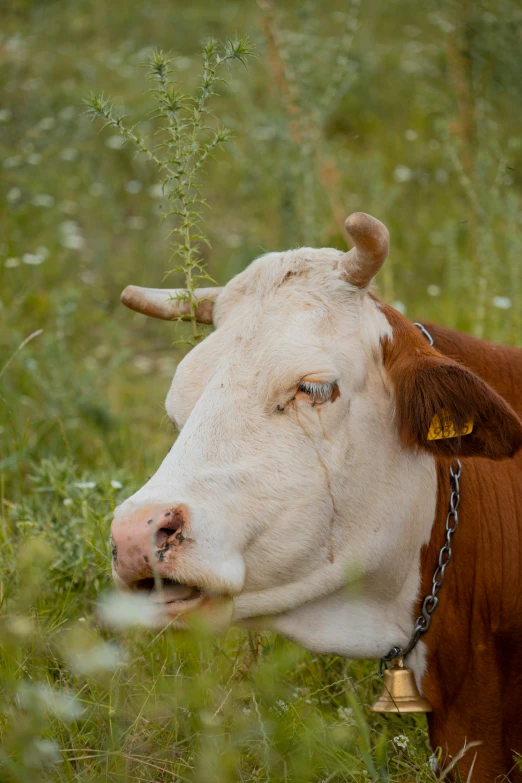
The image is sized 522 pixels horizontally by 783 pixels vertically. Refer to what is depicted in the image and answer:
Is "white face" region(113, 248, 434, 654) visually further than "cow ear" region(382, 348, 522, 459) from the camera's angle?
No

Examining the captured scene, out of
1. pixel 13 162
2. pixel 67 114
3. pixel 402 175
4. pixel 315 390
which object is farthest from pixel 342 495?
pixel 67 114

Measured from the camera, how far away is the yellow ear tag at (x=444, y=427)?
98.3 inches

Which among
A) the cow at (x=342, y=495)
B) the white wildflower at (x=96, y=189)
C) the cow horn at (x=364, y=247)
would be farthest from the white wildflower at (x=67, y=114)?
the cow horn at (x=364, y=247)

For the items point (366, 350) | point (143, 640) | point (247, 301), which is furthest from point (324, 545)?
point (143, 640)

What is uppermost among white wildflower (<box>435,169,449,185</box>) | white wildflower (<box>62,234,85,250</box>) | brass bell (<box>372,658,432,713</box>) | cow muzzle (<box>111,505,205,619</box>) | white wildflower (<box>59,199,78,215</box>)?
cow muzzle (<box>111,505,205,619</box>)

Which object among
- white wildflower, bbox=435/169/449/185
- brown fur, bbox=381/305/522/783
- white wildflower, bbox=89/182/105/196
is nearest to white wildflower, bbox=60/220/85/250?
white wildflower, bbox=89/182/105/196

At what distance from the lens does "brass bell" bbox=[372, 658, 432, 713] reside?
2707 mm

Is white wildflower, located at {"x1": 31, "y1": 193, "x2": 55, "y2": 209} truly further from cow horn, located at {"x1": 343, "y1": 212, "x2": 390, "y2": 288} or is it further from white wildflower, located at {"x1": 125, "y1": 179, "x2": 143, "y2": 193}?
cow horn, located at {"x1": 343, "y1": 212, "x2": 390, "y2": 288}

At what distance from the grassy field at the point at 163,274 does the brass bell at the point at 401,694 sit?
101 mm

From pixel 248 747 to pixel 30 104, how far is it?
21.2 ft

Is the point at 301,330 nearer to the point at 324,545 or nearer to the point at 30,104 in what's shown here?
the point at 324,545

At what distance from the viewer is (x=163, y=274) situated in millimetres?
7586

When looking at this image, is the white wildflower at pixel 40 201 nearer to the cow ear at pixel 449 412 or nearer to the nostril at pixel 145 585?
the cow ear at pixel 449 412

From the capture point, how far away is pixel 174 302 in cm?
310
